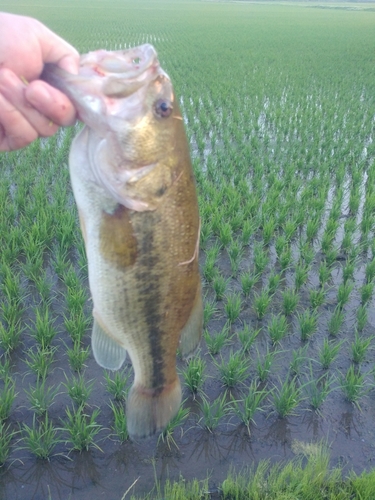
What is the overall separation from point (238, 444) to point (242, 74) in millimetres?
14016

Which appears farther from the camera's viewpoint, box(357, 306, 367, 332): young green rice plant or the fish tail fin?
box(357, 306, 367, 332): young green rice plant

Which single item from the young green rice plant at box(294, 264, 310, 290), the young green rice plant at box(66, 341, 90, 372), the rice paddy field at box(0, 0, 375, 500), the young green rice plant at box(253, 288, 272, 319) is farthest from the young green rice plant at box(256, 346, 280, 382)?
the young green rice plant at box(66, 341, 90, 372)

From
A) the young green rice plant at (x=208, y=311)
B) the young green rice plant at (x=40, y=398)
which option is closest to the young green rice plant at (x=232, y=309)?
the young green rice plant at (x=208, y=311)

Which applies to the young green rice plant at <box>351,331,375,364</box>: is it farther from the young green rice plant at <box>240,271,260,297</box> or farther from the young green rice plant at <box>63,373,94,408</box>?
the young green rice plant at <box>63,373,94,408</box>

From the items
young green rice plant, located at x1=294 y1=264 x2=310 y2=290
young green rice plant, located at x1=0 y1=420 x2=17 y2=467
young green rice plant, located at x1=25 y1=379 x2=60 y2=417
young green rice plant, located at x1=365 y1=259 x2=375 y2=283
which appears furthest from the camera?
young green rice plant, located at x1=365 y1=259 x2=375 y2=283

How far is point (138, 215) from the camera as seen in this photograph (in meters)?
1.57

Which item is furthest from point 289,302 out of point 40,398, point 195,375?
point 40,398

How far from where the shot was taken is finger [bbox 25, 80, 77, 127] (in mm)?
1413

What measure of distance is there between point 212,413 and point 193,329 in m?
1.82

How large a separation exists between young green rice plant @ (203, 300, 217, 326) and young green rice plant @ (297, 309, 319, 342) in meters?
0.79

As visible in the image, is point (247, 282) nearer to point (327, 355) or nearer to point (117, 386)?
point (327, 355)

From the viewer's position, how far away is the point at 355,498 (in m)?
2.68

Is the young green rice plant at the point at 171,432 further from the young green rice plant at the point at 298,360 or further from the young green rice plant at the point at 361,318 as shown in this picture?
the young green rice plant at the point at 361,318

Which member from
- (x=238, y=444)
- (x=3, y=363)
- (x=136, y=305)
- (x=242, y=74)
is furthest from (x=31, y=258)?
(x=242, y=74)
